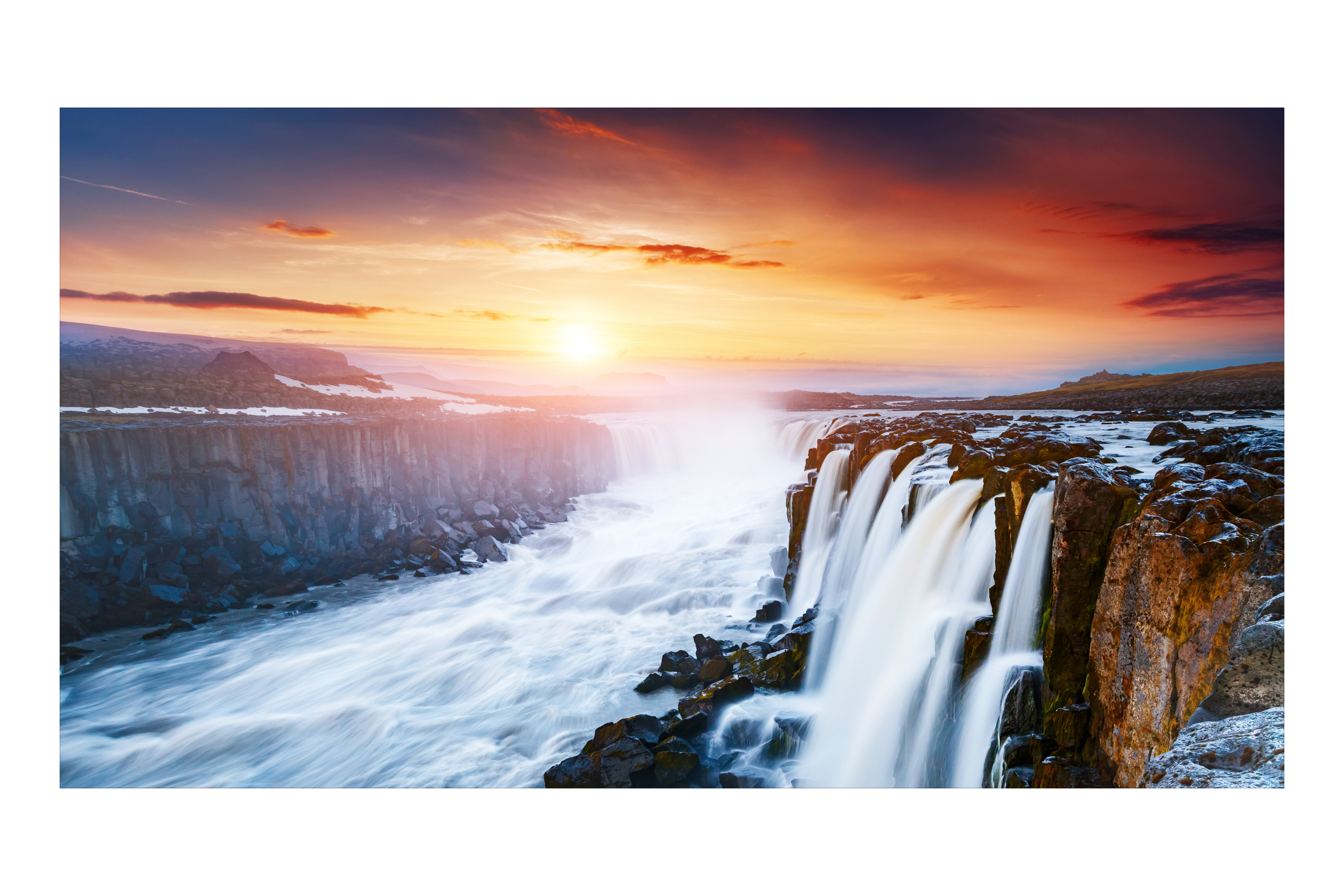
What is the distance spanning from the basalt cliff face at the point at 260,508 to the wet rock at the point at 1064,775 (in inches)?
402

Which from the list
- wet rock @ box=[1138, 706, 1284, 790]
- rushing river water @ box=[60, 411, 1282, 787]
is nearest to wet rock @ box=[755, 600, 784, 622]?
rushing river water @ box=[60, 411, 1282, 787]

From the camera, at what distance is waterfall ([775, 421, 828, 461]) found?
61.9ft

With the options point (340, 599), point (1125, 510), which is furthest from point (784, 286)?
point (340, 599)

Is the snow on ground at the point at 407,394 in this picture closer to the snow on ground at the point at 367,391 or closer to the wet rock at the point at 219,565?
the snow on ground at the point at 367,391

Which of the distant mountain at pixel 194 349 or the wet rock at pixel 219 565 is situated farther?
the wet rock at pixel 219 565

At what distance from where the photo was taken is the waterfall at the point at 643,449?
73.2 ft

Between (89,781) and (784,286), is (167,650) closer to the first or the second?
(89,781)

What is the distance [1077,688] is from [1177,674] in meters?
0.73

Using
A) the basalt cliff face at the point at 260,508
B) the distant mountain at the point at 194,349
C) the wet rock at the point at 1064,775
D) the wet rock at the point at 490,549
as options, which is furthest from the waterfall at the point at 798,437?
the wet rock at the point at 1064,775

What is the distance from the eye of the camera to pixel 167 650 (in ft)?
26.4

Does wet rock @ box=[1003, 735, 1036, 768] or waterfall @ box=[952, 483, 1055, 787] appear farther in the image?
waterfall @ box=[952, 483, 1055, 787]

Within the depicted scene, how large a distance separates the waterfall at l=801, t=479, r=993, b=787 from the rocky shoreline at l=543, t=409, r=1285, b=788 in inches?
13.9

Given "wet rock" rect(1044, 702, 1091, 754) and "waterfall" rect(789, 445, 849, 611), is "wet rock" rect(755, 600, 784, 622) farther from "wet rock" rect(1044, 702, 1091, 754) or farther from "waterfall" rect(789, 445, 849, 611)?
"wet rock" rect(1044, 702, 1091, 754)

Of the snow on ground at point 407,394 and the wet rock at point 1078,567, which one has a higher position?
the snow on ground at point 407,394
